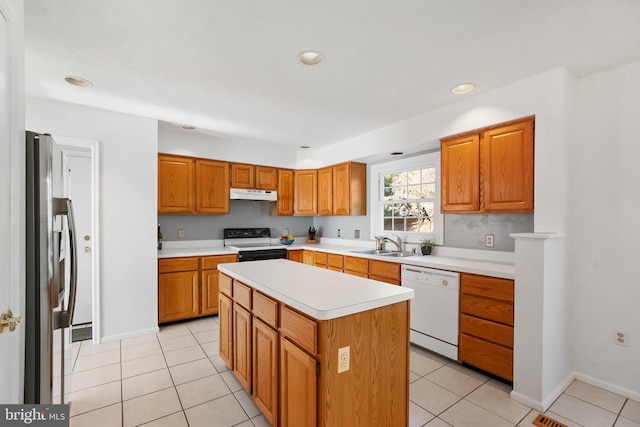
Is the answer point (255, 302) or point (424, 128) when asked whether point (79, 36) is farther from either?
point (424, 128)

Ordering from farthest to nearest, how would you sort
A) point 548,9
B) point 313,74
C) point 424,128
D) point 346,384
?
point 424,128
point 313,74
point 548,9
point 346,384

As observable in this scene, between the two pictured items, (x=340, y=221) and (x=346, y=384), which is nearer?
(x=346, y=384)

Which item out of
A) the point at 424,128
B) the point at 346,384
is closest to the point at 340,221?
the point at 424,128

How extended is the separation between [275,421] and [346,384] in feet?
2.01

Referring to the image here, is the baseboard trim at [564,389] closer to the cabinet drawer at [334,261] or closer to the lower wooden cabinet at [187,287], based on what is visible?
the cabinet drawer at [334,261]

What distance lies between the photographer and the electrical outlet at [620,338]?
7.41 ft

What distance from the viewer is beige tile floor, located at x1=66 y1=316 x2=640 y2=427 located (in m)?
1.98

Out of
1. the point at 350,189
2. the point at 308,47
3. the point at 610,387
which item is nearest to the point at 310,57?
the point at 308,47

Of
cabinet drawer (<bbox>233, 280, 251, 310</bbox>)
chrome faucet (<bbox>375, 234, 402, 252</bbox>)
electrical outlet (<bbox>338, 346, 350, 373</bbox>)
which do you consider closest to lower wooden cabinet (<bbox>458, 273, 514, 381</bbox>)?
chrome faucet (<bbox>375, 234, 402, 252</bbox>)

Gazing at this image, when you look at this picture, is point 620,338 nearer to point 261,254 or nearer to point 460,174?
point 460,174

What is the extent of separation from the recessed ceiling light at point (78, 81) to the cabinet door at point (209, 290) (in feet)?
7.47

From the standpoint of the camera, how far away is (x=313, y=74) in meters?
2.41

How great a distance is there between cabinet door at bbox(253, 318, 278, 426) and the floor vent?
1.68 metres

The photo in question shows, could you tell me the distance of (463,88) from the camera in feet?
8.61
